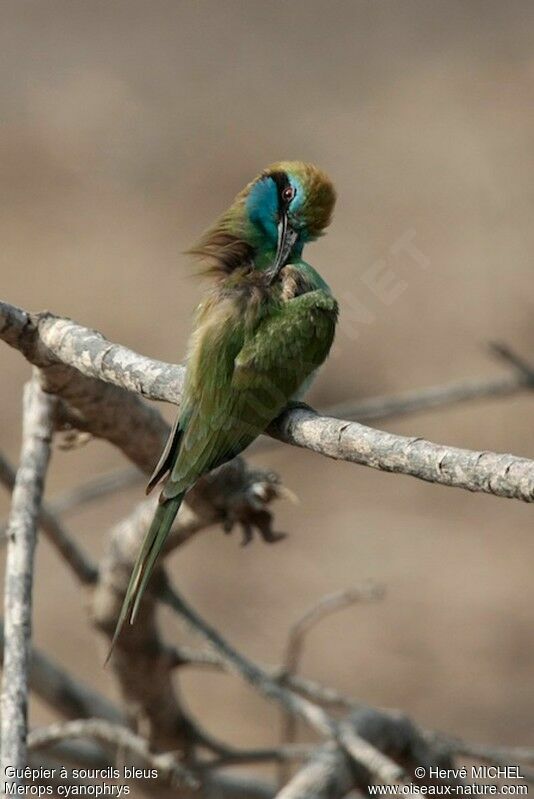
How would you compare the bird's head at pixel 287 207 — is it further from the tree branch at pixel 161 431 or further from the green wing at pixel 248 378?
the tree branch at pixel 161 431

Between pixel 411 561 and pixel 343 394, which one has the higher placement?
pixel 343 394

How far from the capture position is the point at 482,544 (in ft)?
14.3

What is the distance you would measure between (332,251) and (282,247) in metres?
2.27

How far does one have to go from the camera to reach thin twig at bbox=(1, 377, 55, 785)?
133 centimetres

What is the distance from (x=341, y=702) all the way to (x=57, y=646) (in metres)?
2.17

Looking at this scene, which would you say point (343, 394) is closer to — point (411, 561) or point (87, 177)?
point (411, 561)

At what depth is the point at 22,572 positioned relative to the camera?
60.2 inches

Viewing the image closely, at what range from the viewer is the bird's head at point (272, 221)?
6.42 ft

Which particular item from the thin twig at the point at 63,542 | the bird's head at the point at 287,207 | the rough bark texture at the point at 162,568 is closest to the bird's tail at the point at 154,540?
the rough bark texture at the point at 162,568

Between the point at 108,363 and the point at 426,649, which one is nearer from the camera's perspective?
the point at 108,363

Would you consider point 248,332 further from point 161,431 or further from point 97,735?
point 97,735

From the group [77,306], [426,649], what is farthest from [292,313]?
[77,306]

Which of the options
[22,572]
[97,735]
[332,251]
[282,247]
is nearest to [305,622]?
[97,735]

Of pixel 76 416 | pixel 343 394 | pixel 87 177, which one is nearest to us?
pixel 76 416
